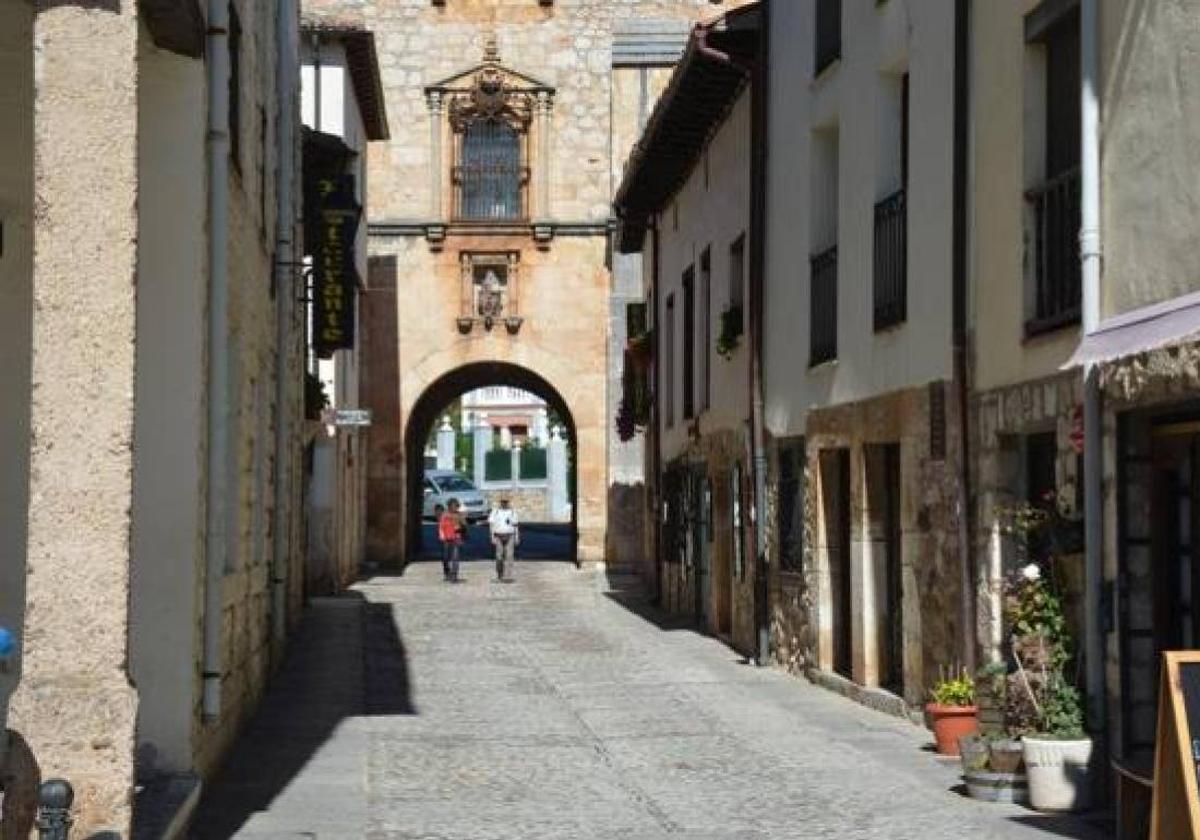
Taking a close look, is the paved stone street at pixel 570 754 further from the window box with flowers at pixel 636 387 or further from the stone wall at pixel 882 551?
the window box with flowers at pixel 636 387

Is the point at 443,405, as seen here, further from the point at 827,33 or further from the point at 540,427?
the point at 540,427

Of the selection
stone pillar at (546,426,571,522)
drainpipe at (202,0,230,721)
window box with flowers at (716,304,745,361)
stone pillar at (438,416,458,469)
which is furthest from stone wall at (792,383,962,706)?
stone pillar at (438,416,458,469)

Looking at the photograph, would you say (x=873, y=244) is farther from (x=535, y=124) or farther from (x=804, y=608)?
(x=535, y=124)

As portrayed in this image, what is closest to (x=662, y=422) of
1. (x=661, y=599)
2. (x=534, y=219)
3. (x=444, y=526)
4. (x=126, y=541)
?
(x=661, y=599)

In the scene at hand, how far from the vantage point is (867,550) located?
14.9m

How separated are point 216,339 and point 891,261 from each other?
5.43 metres

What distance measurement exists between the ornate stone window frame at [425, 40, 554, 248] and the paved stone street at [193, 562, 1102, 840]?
47.6 feet

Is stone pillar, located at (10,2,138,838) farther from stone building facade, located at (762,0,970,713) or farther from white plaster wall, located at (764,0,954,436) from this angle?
white plaster wall, located at (764,0,954,436)

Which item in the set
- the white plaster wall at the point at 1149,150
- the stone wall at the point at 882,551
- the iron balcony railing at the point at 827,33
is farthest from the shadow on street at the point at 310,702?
the iron balcony railing at the point at 827,33

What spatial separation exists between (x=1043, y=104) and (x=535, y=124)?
24.0 meters

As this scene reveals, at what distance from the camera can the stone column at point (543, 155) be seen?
34.6 m

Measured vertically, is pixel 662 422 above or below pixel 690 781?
above

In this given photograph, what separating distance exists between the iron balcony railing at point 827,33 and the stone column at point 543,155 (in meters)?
18.0

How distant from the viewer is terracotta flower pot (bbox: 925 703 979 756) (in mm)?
11805
